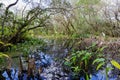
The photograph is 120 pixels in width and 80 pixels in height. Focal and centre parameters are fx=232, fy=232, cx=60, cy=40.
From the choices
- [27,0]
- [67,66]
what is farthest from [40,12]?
[67,66]

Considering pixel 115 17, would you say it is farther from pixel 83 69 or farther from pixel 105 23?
pixel 83 69

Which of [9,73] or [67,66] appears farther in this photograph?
[67,66]

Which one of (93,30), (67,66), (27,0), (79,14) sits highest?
(27,0)

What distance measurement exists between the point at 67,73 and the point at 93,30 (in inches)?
939

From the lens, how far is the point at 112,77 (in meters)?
7.31

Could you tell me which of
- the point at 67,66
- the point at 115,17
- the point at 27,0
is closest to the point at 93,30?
the point at 115,17

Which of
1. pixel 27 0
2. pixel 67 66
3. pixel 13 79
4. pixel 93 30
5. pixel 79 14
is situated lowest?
pixel 93 30

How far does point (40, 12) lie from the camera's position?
51.7ft

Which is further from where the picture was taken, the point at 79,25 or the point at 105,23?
the point at 79,25

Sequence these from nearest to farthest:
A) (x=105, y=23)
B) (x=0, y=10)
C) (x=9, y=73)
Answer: (x=9, y=73)
(x=0, y=10)
(x=105, y=23)

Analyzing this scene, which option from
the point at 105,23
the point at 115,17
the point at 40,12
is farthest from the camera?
the point at 105,23

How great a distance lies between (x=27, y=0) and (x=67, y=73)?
9688mm

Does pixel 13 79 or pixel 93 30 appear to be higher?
pixel 13 79

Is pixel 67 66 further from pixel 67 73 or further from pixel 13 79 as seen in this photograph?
pixel 13 79
